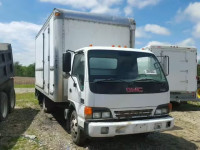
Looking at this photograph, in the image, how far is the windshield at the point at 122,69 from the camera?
4.50 meters

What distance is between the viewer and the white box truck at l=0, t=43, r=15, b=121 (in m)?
7.40

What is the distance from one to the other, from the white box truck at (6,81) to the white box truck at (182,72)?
6.25m

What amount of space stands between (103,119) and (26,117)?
16.0 ft

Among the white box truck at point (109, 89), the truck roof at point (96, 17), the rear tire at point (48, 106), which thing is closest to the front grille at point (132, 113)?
the white box truck at point (109, 89)

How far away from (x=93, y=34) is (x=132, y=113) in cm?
291

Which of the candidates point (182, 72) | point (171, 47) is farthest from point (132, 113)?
point (182, 72)

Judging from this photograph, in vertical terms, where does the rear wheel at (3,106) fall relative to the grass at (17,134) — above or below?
above

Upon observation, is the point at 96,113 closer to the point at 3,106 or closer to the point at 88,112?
the point at 88,112

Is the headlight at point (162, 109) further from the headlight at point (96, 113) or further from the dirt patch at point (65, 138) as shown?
the headlight at point (96, 113)

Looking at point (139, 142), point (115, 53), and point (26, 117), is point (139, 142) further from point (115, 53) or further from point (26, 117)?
point (26, 117)

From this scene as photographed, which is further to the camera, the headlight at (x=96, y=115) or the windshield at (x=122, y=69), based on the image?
the windshield at (x=122, y=69)

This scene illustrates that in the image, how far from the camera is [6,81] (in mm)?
8047

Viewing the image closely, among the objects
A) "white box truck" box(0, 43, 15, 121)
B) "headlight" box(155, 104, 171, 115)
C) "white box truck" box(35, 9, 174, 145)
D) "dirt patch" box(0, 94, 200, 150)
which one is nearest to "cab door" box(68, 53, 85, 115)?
"white box truck" box(35, 9, 174, 145)

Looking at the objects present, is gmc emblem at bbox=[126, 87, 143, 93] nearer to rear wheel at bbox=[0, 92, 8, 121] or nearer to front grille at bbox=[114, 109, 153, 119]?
front grille at bbox=[114, 109, 153, 119]
